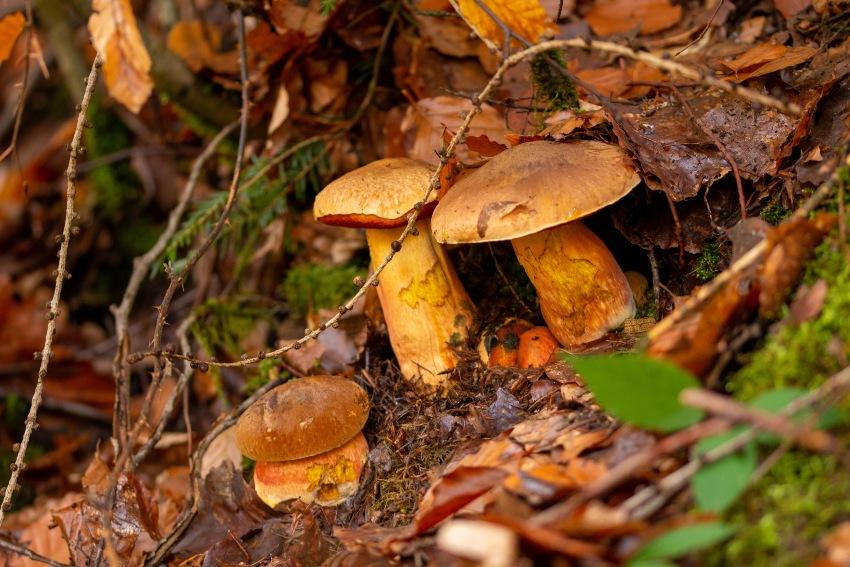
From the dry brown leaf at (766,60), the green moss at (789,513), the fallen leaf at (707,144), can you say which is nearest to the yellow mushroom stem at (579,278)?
the fallen leaf at (707,144)

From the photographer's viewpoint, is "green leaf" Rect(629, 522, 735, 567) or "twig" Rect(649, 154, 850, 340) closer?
"green leaf" Rect(629, 522, 735, 567)

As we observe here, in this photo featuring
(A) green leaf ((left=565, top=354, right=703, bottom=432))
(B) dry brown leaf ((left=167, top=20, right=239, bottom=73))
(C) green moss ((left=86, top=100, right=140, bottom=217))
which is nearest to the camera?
(A) green leaf ((left=565, top=354, right=703, bottom=432))

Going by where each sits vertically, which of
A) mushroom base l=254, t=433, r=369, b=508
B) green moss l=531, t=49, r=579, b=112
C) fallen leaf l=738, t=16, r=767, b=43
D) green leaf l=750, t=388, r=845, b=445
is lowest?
mushroom base l=254, t=433, r=369, b=508

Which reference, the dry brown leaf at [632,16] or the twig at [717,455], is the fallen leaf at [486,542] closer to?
the twig at [717,455]

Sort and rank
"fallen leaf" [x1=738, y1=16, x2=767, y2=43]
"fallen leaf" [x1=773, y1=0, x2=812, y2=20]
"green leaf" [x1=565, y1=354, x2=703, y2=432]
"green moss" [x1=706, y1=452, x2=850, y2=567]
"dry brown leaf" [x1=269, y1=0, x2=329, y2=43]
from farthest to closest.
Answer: "dry brown leaf" [x1=269, y1=0, x2=329, y2=43] → "fallen leaf" [x1=738, y1=16, x2=767, y2=43] → "fallen leaf" [x1=773, y1=0, x2=812, y2=20] → "green leaf" [x1=565, y1=354, x2=703, y2=432] → "green moss" [x1=706, y1=452, x2=850, y2=567]

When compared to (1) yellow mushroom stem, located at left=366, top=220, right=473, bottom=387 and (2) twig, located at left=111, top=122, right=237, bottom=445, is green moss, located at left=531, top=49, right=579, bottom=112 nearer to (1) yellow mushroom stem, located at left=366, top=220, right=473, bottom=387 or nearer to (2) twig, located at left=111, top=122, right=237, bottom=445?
(1) yellow mushroom stem, located at left=366, top=220, right=473, bottom=387

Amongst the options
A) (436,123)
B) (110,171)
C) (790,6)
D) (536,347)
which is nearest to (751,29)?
(790,6)

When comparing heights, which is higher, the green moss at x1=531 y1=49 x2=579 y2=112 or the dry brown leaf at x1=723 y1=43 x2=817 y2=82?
the dry brown leaf at x1=723 y1=43 x2=817 y2=82

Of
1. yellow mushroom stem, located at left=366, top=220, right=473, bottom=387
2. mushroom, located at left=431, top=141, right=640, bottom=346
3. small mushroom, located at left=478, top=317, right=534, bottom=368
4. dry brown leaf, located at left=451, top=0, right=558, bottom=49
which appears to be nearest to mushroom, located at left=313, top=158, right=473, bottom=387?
yellow mushroom stem, located at left=366, top=220, right=473, bottom=387
